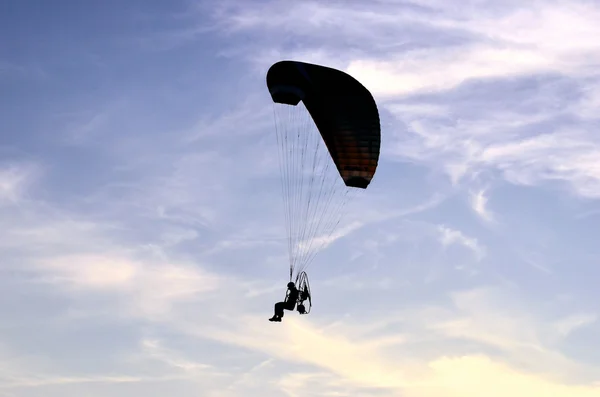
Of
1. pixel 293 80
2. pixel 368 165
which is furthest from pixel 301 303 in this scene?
pixel 293 80

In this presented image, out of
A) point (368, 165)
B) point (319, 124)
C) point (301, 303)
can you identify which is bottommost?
point (301, 303)

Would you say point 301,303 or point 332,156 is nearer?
point 301,303

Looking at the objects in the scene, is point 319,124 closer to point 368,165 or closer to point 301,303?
point 368,165

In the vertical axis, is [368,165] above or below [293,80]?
below

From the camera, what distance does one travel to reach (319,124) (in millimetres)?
38000

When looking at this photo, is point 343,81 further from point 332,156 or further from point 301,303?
point 301,303

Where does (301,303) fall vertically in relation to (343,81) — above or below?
below

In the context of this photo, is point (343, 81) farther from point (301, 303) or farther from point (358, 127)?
point (301, 303)

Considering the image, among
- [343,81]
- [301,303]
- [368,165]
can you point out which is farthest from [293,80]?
[301,303]

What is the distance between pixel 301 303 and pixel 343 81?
10682mm

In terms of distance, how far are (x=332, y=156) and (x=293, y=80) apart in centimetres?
435

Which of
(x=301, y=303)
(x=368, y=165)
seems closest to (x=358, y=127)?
(x=368, y=165)

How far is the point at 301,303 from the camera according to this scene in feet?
116

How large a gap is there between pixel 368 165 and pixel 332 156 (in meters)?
2.07
